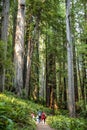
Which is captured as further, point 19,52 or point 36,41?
point 36,41

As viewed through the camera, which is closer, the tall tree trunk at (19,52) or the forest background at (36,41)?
the forest background at (36,41)

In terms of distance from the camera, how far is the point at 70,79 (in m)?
19.6

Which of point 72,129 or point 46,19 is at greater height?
point 46,19

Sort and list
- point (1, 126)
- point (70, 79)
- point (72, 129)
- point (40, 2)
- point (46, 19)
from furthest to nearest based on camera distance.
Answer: point (46, 19) < point (40, 2) < point (70, 79) < point (72, 129) < point (1, 126)

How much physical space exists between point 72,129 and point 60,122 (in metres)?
1.20

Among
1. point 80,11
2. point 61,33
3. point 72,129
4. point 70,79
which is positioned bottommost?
point 72,129

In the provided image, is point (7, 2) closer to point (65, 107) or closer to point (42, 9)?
point (42, 9)

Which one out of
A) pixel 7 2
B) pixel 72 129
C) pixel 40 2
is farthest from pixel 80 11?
pixel 72 129

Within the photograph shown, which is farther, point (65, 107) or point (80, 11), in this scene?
point (65, 107)

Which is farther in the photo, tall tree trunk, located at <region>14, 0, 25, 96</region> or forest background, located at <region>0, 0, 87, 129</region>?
tall tree trunk, located at <region>14, 0, 25, 96</region>

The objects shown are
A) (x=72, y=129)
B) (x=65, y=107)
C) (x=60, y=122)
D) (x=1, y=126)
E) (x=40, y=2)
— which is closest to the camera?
(x=1, y=126)

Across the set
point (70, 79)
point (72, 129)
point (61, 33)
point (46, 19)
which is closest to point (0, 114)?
point (72, 129)

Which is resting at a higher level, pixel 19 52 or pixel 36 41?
pixel 36 41

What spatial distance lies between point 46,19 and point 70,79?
9786mm
